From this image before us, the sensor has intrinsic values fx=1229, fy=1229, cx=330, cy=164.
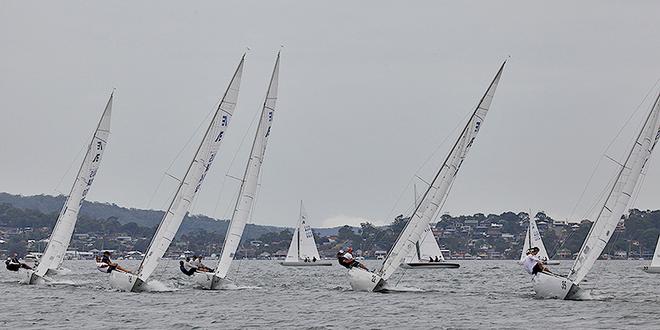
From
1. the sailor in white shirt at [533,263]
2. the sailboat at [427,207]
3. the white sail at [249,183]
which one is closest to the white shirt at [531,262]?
the sailor in white shirt at [533,263]

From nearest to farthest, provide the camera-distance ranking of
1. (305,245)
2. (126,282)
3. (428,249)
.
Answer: (126,282), (428,249), (305,245)

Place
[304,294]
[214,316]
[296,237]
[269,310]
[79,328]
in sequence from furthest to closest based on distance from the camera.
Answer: [296,237]
[304,294]
[269,310]
[214,316]
[79,328]

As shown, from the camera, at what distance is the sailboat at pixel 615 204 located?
1610 inches

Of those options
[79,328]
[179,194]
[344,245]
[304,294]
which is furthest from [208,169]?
[344,245]

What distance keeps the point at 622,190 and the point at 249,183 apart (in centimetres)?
1699

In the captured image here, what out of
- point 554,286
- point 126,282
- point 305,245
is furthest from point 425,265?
point 554,286

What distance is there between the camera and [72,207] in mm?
56750

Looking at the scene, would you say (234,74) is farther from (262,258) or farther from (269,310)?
(262,258)

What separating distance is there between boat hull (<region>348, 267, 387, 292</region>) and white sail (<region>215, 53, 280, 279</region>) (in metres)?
5.36

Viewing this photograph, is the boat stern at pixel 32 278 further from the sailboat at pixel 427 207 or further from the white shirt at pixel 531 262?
the white shirt at pixel 531 262

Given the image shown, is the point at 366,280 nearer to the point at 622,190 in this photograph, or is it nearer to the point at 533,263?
the point at 533,263

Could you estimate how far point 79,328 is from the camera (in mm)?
33188

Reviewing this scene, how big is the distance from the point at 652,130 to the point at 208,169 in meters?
18.3

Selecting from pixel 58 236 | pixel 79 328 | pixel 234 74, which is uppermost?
pixel 234 74
